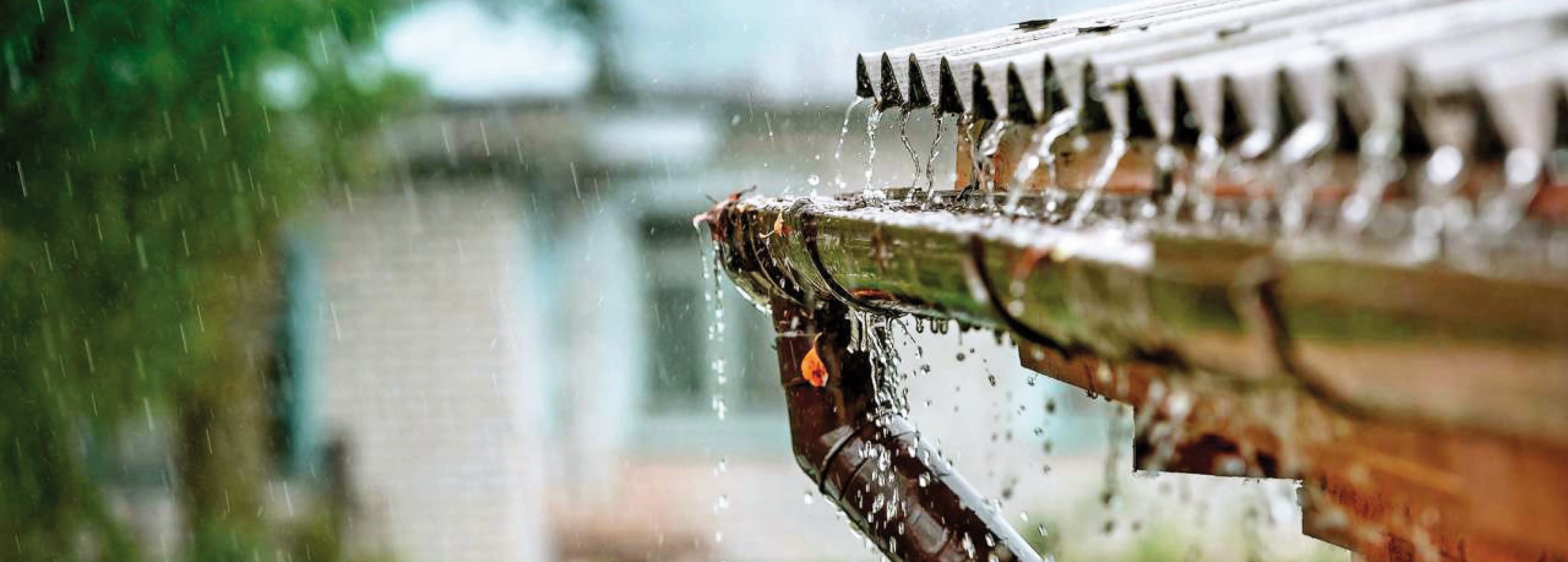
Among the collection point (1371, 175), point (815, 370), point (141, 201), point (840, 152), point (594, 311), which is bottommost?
point (594, 311)

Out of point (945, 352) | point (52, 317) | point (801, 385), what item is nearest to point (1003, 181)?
point (801, 385)

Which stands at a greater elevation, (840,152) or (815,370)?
(840,152)

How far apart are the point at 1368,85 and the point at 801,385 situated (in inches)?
84.7

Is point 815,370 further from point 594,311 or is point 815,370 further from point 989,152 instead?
point 594,311

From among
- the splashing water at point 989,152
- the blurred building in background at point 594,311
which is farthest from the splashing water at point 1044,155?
the blurred building in background at point 594,311

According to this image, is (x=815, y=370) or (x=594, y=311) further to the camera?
(x=594, y=311)

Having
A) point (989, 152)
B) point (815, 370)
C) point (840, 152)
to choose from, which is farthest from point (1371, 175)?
point (840, 152)

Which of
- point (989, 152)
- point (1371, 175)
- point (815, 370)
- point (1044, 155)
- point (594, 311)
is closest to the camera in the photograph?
point (1371, 175)

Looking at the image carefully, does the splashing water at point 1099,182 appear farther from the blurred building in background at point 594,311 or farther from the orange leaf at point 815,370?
the blurred building in background at point 594,311

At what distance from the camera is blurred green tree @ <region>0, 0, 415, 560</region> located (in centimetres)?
863

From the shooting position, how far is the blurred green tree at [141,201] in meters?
8.63

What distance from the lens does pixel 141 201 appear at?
8727 millimetres

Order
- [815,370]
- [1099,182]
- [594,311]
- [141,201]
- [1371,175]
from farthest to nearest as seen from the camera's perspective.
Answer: [594,311] → [141,201] → [815,370] → [1099,182] → [1371,175]

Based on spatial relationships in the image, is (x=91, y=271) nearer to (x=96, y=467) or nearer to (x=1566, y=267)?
(x=96, y=467)
